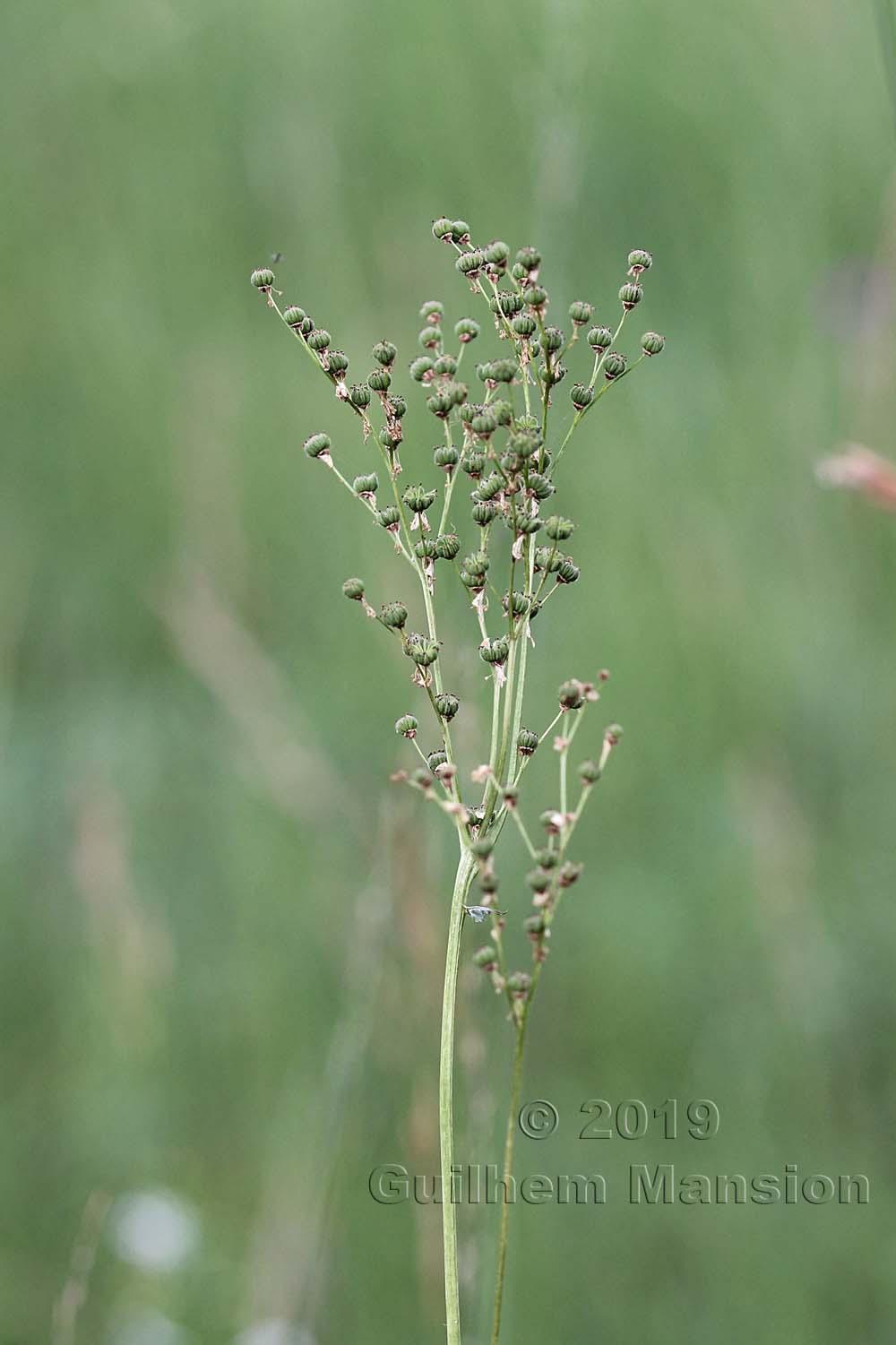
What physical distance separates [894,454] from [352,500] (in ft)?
4.81

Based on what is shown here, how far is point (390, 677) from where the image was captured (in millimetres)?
3764

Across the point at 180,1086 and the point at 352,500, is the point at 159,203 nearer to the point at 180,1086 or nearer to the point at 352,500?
the point at 352,500

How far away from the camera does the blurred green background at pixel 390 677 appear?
256 cm

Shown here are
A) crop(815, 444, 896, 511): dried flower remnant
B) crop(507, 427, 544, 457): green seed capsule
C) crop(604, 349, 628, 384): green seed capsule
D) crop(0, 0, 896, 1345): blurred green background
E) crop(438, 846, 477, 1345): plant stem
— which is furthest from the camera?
crop(0, 0, 896, 1345): blurred green background

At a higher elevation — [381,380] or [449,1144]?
[381,380]

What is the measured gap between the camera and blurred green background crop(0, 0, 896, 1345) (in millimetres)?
2562

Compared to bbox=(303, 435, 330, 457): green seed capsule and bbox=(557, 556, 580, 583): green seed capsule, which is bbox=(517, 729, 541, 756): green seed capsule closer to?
bbox=(557, 556, 580, 583): green seed capsule

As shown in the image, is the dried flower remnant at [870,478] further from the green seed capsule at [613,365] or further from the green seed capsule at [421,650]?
the green seed capsule at [421,650]

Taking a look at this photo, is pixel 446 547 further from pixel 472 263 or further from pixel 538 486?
pixel 472 263

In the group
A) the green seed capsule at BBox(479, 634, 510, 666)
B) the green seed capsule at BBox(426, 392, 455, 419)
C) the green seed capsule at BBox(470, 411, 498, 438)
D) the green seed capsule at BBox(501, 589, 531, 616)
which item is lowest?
the green seed capsule at BBox(479, 634, 510, 666)

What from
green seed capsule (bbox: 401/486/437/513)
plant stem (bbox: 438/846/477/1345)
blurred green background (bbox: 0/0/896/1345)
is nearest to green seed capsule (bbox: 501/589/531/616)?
green seed capsule (bbox: 401/486/437/513)

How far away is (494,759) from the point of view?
99 cm

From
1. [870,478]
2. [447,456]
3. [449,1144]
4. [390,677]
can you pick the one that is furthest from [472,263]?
[390,677]

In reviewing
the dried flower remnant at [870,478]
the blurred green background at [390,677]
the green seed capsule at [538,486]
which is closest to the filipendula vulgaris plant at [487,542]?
the green seed capsule at [538,486]
